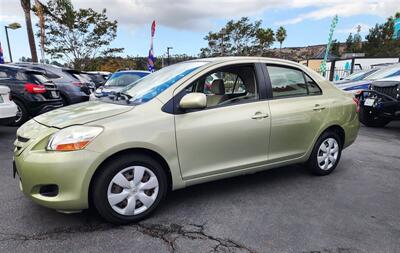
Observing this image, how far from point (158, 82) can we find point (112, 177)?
1.24 m

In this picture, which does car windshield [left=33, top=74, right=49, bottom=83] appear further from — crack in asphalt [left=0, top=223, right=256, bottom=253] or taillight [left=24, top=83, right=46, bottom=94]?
crack in asphalt [left=0, top=223, right=256, bottom=253]

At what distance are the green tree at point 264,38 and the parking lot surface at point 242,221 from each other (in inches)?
1296

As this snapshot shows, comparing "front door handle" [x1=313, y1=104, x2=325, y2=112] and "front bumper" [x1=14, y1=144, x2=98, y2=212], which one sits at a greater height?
"front door handle" [x1=313, y1=104, x2=325, y2=112]

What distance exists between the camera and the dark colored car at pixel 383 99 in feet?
23.2

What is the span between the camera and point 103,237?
2.66m

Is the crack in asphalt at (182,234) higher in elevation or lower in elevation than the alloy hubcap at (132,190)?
lower

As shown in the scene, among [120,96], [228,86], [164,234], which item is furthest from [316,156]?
[120,96]

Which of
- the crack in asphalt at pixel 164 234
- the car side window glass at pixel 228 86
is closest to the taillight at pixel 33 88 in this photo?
the car side window glass at pixel 228 86

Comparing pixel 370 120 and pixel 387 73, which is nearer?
pixel 370 120

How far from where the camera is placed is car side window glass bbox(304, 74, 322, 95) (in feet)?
13.4

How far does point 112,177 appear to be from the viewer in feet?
8.92

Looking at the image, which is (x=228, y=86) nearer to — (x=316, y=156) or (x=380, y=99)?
(x=316, y=156)

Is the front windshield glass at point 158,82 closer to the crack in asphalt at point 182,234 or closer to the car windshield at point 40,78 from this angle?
the crack in asphalt at point 182,234

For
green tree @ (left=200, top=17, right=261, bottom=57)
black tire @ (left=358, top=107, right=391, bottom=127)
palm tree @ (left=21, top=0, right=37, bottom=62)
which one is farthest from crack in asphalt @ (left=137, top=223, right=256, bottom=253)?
green tree @ (left=200, top=17, right=261, bottom=57)
